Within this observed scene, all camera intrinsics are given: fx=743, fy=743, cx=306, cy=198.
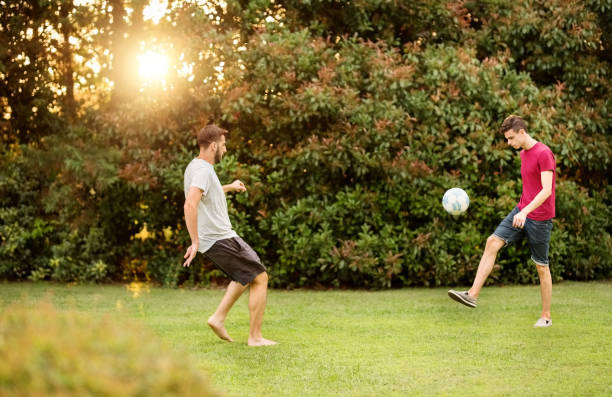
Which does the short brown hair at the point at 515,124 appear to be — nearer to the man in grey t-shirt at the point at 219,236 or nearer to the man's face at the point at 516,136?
the man's face at the point at 516,136

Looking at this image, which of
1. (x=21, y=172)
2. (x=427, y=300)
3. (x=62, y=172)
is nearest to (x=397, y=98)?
(x=427, y=300)

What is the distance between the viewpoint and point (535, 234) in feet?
24.6

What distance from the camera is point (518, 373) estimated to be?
559cm

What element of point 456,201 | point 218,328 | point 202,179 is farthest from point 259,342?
point 456,201

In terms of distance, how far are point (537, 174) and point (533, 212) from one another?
1.39 ft

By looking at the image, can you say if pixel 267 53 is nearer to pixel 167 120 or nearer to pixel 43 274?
pixel 167 120

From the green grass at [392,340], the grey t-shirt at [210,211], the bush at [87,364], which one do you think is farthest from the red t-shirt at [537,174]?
the bush at [87,364]

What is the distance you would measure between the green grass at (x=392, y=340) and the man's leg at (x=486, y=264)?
1.29 feet

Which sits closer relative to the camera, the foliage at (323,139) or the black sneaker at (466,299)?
the black sneaker at (466,299)

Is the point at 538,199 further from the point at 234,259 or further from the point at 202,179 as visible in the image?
the point at 202,179

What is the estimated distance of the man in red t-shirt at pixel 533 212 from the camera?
7180 mm

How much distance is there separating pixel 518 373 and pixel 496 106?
19.6 feet

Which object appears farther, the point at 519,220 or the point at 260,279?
the point at 519,220

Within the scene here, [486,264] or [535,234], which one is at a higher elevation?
[535,234]
